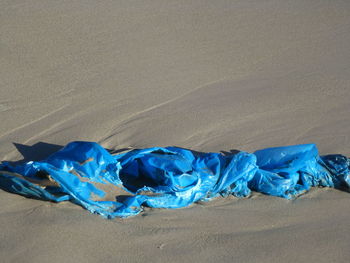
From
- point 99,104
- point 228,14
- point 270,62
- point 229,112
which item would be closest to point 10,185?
point 99,104

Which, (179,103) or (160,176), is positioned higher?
(179,103)

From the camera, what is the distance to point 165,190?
12.1 ft

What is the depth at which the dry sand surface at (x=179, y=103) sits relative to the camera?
3393 mm

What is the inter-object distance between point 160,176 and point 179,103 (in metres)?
1.40

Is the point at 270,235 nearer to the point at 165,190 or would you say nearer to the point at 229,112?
the point at 165,190

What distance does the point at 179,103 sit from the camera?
16.5 ft

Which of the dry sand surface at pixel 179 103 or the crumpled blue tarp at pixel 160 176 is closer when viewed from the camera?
the dry sand surface at pixel 179 103

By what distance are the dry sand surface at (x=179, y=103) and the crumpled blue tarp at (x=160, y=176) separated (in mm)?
82

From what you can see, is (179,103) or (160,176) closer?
(160,176)

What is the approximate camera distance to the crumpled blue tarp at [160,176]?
354 centimetres

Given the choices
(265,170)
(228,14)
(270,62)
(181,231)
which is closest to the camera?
(181,231)

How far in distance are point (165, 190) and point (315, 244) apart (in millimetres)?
1036

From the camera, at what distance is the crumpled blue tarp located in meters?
3.54

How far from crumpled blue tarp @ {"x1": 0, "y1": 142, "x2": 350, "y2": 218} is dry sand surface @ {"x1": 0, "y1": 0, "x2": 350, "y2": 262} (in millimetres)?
82
